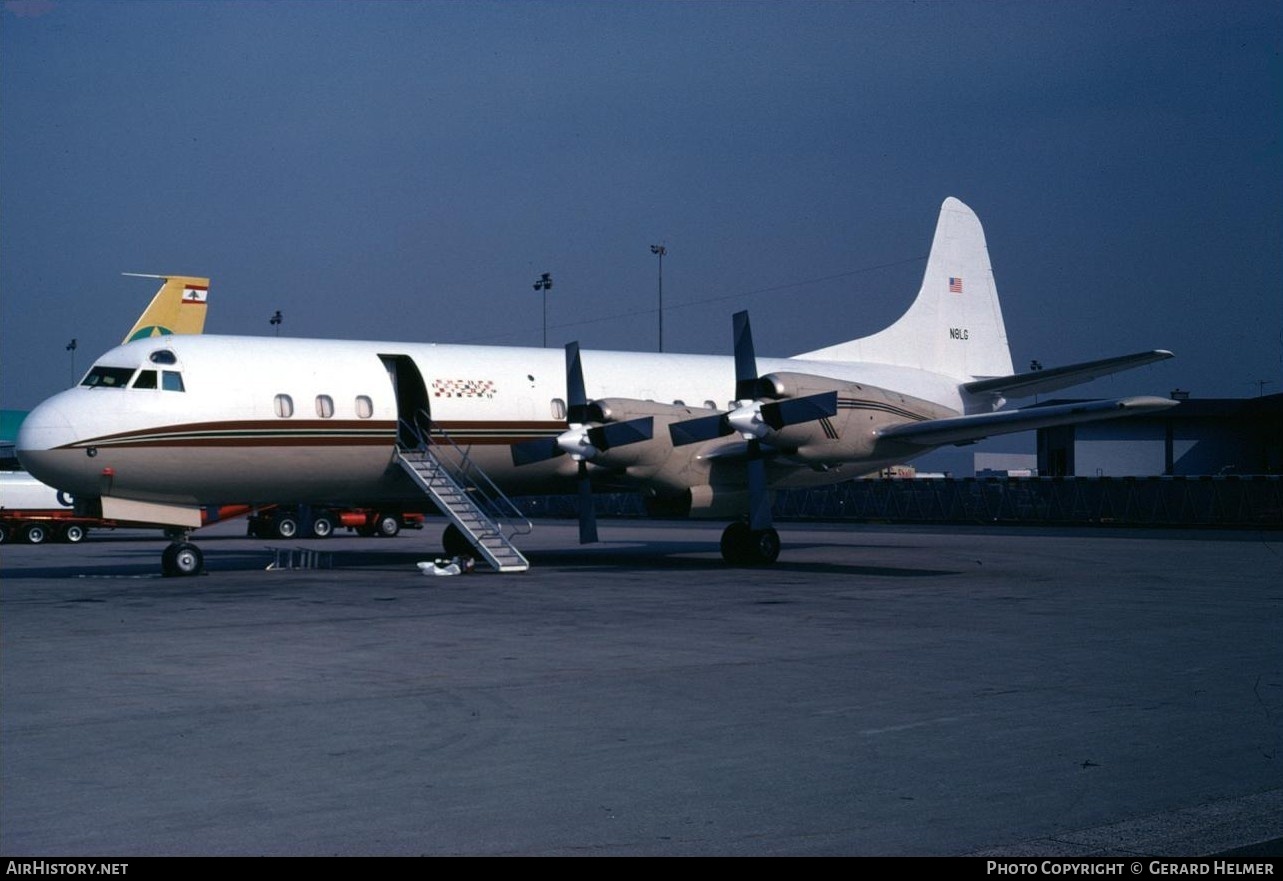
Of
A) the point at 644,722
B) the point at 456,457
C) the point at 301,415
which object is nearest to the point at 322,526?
the point at 456,457

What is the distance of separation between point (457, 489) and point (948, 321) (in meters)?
14.0

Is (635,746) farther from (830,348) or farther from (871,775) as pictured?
(830,348)

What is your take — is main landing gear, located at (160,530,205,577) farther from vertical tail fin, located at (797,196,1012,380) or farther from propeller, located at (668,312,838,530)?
vertical tail fin, located at (797,196,1012,380)

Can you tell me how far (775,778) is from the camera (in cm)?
702

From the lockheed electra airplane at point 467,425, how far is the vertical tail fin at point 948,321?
3.54 m

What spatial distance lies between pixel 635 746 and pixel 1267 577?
16.5 m

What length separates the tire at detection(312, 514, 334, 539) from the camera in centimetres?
4162

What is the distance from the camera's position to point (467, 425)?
24125 millimetres

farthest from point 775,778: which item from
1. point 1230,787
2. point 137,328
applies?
point 137,328

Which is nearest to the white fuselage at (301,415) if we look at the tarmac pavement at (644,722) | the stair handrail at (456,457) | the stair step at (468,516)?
the stair handrail at (456,457)

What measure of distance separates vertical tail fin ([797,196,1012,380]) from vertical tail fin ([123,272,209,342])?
29.2 meters

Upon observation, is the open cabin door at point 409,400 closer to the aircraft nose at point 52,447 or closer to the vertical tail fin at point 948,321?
the aircraft nose at point 52,447

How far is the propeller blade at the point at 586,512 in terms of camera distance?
2358cm

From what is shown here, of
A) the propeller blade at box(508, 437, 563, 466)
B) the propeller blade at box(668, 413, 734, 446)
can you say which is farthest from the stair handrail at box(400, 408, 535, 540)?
the propeller blade at box(668, 413, 734, 446)
